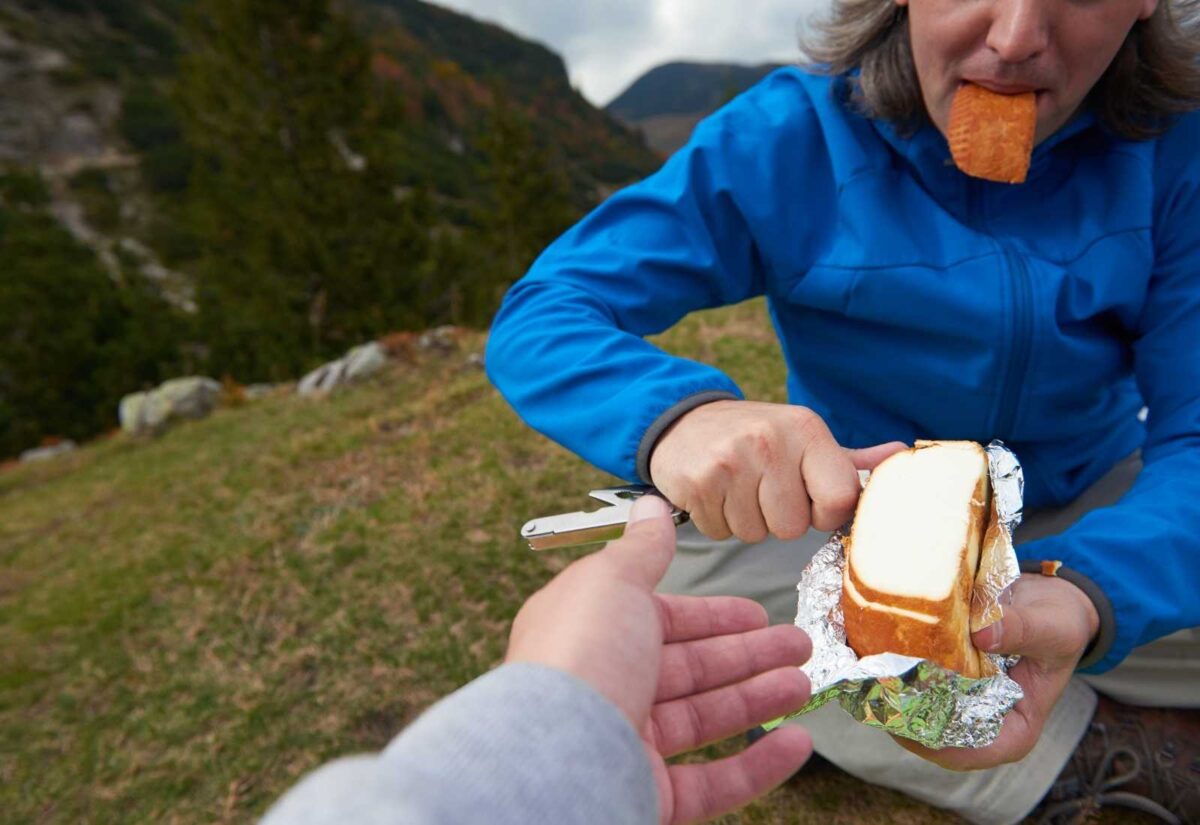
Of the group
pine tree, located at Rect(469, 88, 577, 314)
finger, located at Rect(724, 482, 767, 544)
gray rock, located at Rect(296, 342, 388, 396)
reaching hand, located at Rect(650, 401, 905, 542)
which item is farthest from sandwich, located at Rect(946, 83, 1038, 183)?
pine tree, located at Rect(469, 88, 577, 314)

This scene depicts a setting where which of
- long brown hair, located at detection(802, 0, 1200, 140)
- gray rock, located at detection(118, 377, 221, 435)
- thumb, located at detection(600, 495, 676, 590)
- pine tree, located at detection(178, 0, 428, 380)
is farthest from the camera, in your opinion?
pine tree, located at detection(178, 0, 428, 380)

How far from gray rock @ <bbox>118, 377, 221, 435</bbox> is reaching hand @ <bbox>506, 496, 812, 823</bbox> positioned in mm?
8127

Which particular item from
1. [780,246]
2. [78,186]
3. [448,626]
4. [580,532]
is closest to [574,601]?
[580,532]

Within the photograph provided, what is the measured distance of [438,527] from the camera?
10.4ft

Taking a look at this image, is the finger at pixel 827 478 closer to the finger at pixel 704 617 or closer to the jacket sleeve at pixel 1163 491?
the finger at pixel 704 617

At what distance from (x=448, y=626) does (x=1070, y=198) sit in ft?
7.39

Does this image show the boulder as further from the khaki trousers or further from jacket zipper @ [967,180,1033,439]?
jacket zipper @ [967,180,1033,439]

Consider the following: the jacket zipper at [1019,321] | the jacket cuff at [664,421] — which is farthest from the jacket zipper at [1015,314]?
the jacket cuff at [664,421]

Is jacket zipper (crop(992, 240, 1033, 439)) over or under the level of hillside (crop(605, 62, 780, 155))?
under

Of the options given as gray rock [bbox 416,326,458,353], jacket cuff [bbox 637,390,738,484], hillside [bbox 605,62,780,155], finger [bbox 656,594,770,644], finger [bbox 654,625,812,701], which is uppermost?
hillside [bbox 605,62,780,155]

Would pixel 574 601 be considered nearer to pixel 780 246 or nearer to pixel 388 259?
pixel 780 246

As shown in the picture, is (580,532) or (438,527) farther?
(438,527)

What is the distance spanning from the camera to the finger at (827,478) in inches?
38.3

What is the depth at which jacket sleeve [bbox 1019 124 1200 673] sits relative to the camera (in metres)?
1.17
